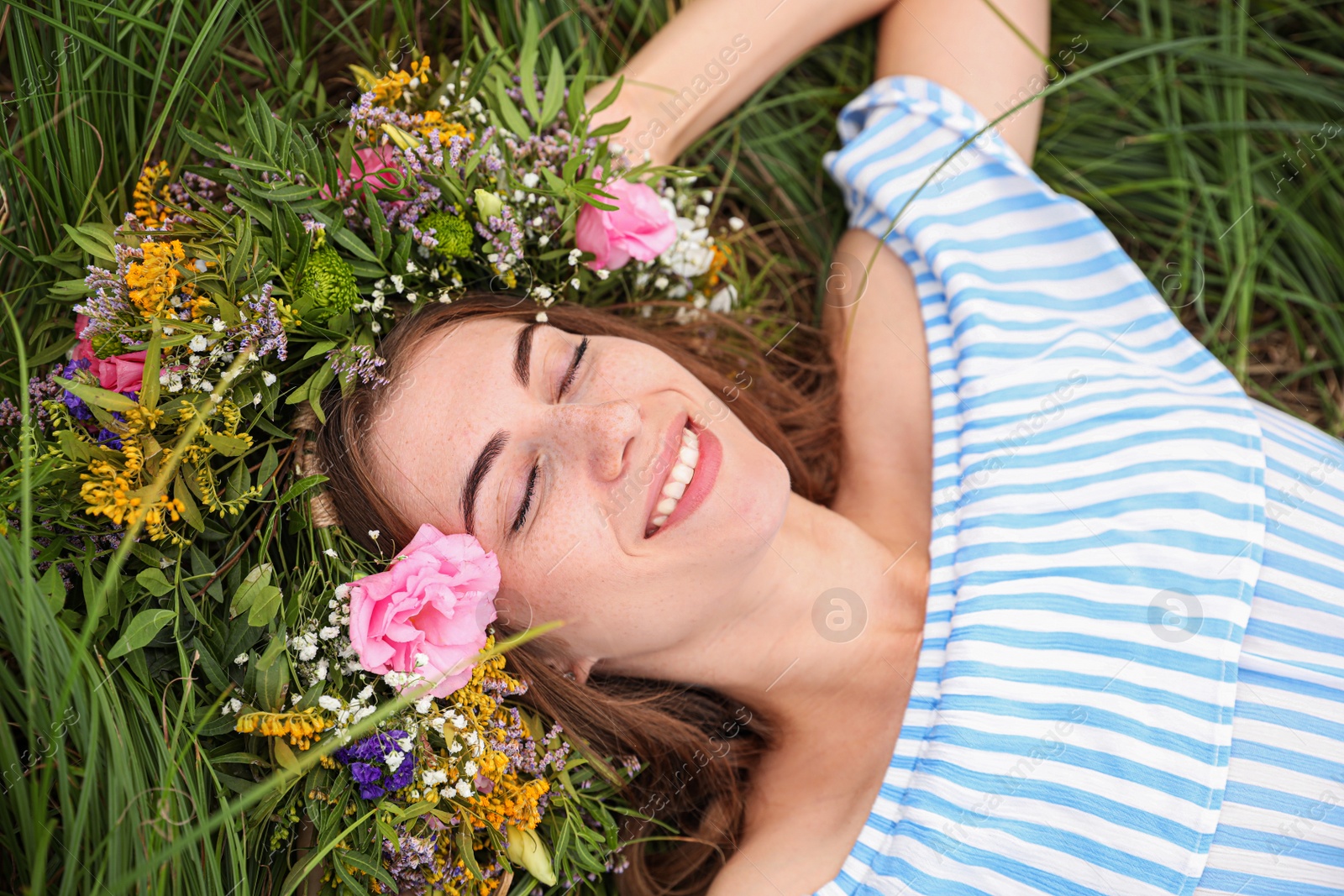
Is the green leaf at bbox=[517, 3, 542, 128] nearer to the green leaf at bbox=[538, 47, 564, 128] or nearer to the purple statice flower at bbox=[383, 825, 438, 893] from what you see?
the green leaf at bbox=[538, 47, 564, 128]

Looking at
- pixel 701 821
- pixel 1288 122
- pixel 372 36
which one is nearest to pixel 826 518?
pixel 701 821

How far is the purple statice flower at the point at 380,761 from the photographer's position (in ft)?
5.63

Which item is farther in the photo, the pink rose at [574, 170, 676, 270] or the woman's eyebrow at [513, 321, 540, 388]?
the pink rose at [574, 170, 676, 270]

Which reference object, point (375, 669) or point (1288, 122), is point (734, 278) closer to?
point (375, 669)

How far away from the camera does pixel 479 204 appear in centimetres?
196

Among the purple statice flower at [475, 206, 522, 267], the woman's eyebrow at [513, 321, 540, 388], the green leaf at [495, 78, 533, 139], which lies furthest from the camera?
the green leaf at [495, 78, 533, 139]

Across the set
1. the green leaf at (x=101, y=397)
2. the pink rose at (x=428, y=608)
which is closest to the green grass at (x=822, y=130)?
the green leaf at (x=101, y=397)

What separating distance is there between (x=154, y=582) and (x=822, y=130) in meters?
2.47

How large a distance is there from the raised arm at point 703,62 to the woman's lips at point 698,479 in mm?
937

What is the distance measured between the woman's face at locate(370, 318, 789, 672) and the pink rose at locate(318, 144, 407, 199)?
0.36 m

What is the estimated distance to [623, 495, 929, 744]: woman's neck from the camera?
2123mm

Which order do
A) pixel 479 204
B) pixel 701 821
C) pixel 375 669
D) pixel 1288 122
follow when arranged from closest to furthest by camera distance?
1. pixel 375 669
2. pixel 479 204
3. pixel 701 821
4. pixel 1288 122

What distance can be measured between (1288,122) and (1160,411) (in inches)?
60.8

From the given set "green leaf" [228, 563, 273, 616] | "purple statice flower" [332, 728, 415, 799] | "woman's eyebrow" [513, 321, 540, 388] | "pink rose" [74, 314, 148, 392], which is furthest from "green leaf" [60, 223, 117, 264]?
"purple statice flower" [332, 728, 415, 799]
